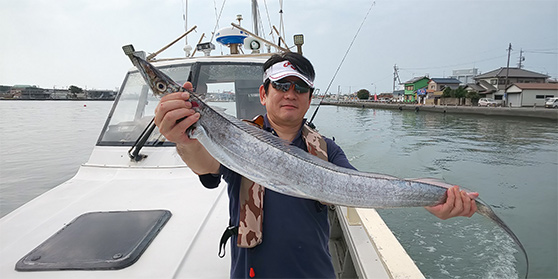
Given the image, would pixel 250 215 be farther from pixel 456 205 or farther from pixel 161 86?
pixel 456 205

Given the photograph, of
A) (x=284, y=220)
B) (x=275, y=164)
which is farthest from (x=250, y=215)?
(x=275, y=164)

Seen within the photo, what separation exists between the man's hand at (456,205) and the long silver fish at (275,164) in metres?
0.31

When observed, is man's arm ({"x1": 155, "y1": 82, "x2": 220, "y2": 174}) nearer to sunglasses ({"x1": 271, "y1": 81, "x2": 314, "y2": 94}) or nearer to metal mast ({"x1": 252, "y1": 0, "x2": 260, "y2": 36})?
sunglasses ({"x1": 271, "y1": 81, "x2": 314, "y2": 94})

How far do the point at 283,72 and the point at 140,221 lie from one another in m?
1.85

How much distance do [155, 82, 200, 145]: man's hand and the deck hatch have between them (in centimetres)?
114

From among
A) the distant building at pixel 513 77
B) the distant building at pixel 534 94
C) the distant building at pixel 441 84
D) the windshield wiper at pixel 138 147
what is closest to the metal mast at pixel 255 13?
the windshield wiper at pixel 138 147

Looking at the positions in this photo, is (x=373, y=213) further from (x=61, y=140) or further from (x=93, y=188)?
(x=61, y=140)

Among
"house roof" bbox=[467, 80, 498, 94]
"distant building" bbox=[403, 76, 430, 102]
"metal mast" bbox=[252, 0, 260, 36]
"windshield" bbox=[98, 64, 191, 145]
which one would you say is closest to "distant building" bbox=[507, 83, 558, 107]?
"house roof" bbox=[467, 80, 498, 94]

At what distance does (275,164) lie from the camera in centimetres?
168

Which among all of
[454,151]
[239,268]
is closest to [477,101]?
[454,151]

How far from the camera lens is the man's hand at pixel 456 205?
74.0 inches

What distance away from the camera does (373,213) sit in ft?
13.8

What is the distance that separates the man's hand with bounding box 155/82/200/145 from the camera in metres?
1.58

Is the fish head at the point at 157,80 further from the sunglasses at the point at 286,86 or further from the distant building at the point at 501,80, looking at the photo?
the distant building at the point at 501,80
